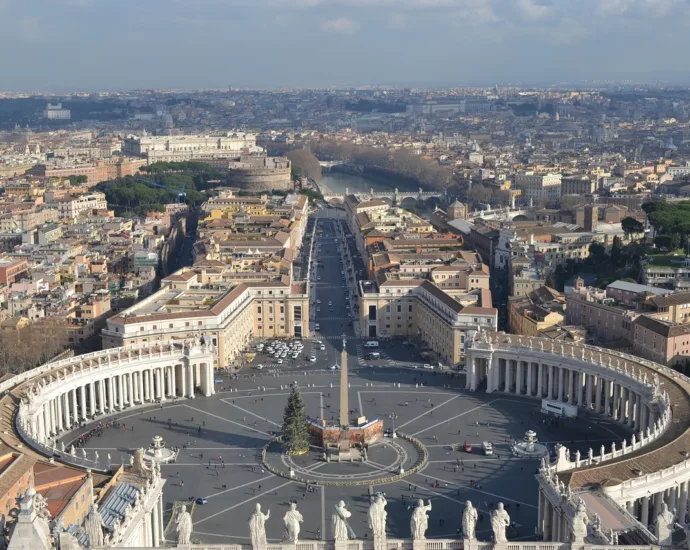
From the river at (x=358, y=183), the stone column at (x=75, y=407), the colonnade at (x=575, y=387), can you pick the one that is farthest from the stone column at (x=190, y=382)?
the river at (x=358, y=183)

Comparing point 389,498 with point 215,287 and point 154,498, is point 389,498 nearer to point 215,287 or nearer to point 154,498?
point 154,498

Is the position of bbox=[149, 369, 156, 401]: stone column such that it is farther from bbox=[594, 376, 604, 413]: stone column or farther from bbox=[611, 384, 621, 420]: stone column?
bbox=[611, 384, 621, 420]: stone column

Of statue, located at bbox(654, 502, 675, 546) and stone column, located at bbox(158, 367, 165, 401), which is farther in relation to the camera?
stone column, located at bbox(158, 367, 165, 401)

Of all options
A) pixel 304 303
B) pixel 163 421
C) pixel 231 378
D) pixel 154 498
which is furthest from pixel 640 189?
pixel 154 498

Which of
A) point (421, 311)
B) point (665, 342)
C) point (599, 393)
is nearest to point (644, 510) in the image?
point (599, 393)

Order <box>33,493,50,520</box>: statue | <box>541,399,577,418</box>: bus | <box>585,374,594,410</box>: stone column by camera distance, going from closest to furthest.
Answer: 1. <box>33,493,50,520</box>: statue
2. <box>541,399,577,418</box>: bus
3. <box>585,374,594,410</box>: stone column

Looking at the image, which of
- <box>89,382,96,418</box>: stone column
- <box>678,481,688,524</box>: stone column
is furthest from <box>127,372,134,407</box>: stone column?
<box>678,481,688,524</box>: stone column

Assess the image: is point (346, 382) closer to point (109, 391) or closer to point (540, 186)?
point (109, 391)
